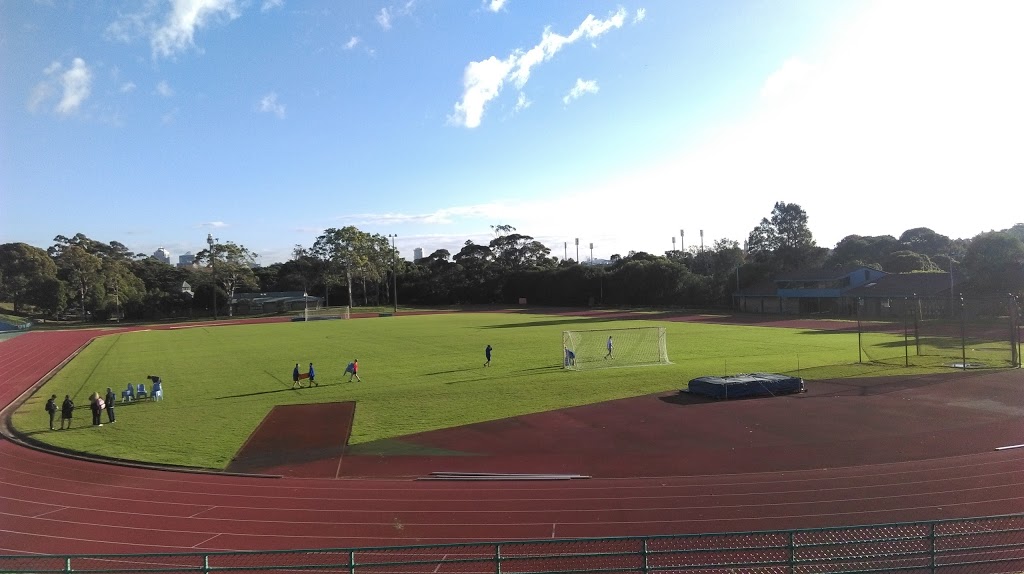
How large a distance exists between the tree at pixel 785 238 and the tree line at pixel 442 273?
7.4 inches

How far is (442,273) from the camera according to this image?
119250 millimetres

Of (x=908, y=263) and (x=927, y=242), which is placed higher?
(x=927, y=242)

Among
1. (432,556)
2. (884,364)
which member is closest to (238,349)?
(432,556)

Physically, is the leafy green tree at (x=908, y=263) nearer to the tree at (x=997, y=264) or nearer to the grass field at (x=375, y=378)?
the tree at (x=997, y=264)

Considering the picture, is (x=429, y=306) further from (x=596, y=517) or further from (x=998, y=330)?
(x=596, y=517)

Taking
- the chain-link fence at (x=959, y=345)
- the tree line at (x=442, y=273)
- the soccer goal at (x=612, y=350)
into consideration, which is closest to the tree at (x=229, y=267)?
the tree line at (x=442, y=273)

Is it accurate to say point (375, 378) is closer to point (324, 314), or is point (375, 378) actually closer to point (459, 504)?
point (459, 504)

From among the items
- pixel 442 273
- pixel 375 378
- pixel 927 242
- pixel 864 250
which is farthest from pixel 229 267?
pixel 927 242

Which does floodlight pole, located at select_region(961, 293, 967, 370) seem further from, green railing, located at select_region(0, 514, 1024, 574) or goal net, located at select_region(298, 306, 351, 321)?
goal net, located at select_region(298, 306, 351, 321)

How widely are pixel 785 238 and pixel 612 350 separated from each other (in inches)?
3382

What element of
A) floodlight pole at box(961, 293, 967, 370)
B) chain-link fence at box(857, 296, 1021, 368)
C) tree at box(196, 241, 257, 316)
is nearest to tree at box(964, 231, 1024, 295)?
chain-link fence at box(857, 296, 1021, 368)

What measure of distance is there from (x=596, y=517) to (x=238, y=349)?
39.8m

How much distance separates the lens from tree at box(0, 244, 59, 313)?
83.1m

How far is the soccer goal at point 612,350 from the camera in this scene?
105 ft
